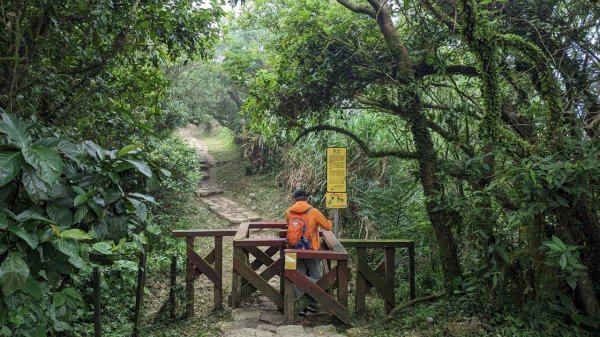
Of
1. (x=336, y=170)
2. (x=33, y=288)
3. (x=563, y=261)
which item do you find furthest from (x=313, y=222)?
(x=33, y=288)

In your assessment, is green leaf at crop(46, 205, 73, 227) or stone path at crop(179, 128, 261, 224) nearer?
green leaf at crop(46, 205, 73, 227)

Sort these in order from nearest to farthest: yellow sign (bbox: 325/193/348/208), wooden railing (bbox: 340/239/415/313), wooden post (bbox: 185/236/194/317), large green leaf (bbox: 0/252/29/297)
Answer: large green leaf (bbox: 0/252/29/297), wooden post (bbox: 185/236/194/317), wooden railing (bbox: 340/239/415/313), yellow sign (bbox: 325/193/348/208)

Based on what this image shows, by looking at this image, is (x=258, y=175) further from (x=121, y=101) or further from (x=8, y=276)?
(x=8, y=276)

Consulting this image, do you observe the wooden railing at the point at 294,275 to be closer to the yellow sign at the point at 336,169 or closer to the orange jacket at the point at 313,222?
the orange jacket at the point at 313,222

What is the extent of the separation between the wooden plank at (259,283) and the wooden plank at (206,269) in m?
0.56

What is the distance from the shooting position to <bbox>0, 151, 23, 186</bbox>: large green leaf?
5.40 feet

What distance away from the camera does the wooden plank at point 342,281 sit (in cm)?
493

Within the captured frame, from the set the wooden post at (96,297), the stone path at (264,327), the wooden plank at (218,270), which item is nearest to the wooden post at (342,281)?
the stone path at (264,327)

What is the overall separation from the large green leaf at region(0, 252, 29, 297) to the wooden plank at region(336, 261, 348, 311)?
3.66 metres

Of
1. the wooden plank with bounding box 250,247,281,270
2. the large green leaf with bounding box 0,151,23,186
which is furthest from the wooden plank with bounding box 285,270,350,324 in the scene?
the large green leaf with bounding box 0,151,23,186

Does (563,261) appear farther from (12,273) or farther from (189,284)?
(189,284)

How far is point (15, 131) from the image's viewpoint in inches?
Result: 70.0

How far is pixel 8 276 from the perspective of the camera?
5.32 ft

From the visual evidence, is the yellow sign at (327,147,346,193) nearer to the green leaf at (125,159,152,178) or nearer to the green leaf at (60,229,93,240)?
the green leaf at (125,159,152,178)
